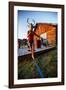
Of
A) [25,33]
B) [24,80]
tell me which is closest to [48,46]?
[25,33]

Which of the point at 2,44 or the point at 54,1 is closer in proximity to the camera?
the point at 2,44

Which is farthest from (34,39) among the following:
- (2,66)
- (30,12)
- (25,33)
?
(2,66)

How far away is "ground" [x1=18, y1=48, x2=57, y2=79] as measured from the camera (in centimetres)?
223

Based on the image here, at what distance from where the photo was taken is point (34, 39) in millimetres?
2277

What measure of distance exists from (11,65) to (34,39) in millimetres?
344

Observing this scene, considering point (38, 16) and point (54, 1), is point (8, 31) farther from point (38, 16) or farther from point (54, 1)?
point (54, 1)

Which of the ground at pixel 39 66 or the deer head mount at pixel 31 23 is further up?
the deer head mount at pixel 31 23

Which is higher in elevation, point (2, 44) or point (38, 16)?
point (38, 16)

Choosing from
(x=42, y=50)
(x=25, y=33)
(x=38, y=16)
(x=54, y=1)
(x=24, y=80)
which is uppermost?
(x=54, y=1)

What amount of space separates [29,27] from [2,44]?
0.32 m

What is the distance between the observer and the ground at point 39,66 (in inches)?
87.9

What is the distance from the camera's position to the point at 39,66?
2283 millimetres

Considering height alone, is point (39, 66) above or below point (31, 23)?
below

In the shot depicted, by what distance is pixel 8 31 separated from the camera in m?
2.20
